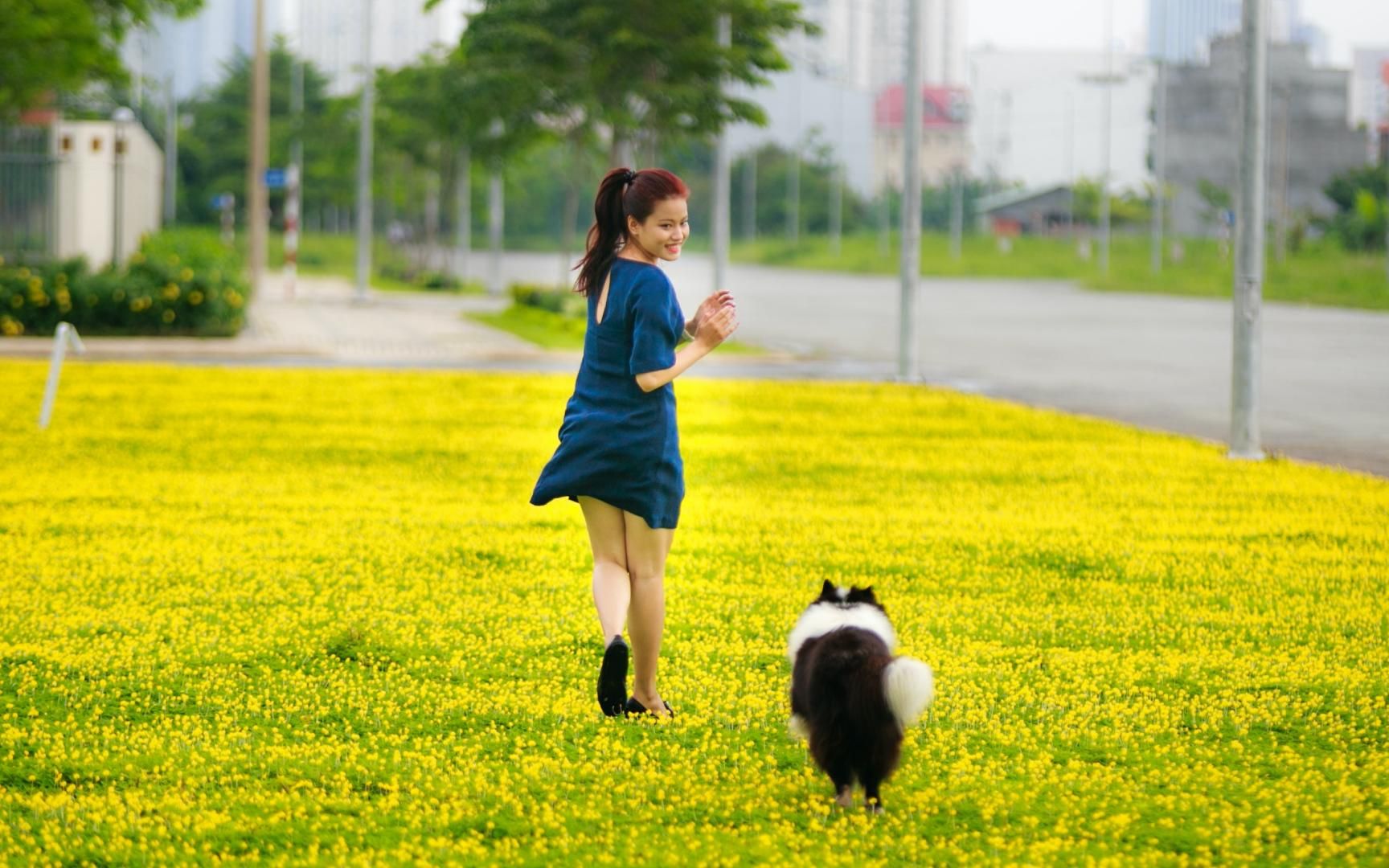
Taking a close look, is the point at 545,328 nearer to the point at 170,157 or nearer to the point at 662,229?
the point at 662,229

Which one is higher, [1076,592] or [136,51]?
[136,51]

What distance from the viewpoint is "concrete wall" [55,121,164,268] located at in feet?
108

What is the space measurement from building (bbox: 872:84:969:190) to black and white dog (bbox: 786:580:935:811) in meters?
149

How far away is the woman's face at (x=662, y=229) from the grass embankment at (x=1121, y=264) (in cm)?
3949

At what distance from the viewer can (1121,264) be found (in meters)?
71.2

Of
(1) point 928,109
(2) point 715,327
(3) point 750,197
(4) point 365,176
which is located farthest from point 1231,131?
(2) point 715,327

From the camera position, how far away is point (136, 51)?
193ft

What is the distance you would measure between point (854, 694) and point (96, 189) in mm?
34138

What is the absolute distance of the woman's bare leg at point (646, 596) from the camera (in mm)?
5816

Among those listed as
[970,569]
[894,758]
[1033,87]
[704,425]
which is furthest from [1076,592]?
[1033,87]

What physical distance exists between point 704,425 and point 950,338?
14.0m

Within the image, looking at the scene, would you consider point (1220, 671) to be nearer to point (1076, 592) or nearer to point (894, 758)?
point (1076, 592)

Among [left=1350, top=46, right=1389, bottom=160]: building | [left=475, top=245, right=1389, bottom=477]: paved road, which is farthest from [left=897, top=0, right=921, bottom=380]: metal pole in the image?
[left=1350, top=46, right=1389, bottom=160]: building

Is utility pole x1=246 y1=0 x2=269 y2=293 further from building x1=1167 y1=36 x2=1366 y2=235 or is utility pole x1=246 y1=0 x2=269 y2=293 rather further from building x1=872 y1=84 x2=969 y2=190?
building x1=872 y1=84 x2=969 y2=190
